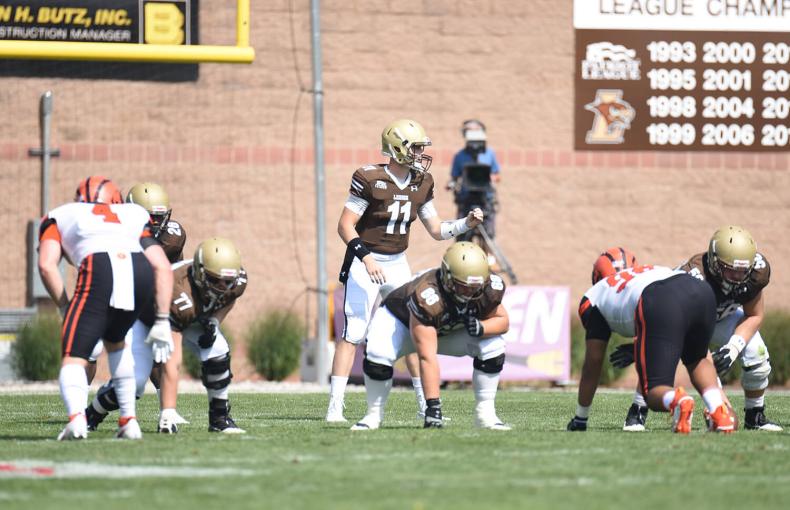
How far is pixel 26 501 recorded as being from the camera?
5.46m

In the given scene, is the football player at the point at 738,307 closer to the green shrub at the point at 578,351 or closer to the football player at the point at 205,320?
the football player at the point at 205,320

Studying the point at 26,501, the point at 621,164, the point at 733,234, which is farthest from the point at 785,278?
the point at 26,501

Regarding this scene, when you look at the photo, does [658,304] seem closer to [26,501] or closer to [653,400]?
[653,400]

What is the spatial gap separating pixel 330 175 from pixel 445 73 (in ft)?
6.50

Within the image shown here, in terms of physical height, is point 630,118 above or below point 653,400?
above

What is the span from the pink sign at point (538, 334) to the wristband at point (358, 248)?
20.7 ft

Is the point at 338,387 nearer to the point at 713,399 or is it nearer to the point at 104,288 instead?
the point at 104,288

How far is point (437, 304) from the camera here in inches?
327

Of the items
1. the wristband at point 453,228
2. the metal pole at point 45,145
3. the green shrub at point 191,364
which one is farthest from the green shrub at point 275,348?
the wristband at point 453,228

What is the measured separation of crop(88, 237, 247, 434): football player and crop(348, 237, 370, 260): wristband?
1.18 metres

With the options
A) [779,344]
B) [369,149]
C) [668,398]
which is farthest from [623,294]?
[369,149]

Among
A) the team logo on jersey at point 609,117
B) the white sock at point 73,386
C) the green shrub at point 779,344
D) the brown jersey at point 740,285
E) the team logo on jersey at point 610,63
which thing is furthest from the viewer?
the team logo on jersey at point 609,117

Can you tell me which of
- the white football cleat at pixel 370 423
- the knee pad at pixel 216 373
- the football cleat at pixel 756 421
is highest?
the knee pad at pixel 216 373

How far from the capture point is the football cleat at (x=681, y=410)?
7.96m
